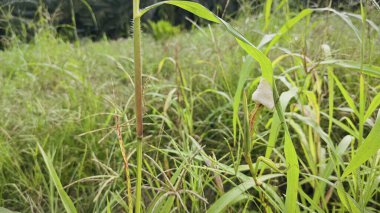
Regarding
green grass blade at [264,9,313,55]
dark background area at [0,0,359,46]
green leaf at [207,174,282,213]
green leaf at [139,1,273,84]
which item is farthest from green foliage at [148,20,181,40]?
green leaf at [139,1,273,84]

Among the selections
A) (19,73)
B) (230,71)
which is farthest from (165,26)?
(230,71)

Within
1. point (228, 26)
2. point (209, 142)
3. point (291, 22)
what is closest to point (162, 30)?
point (209, 142)

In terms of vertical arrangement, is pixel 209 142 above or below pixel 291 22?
below

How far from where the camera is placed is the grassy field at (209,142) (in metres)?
0.67

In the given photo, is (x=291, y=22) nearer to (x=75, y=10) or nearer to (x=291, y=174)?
(x=291, y=174)

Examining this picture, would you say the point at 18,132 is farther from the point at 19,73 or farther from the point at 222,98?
the point at 19,73

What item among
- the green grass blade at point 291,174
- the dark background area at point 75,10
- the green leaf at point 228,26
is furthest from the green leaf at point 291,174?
the dark background area at point 75,10

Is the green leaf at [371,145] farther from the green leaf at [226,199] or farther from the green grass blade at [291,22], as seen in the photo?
the green grass blade at [291,22]

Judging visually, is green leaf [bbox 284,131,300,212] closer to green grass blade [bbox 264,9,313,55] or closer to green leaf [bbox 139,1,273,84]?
green leaf [bbox 139,1,273,84]

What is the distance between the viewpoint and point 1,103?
4.54 ft

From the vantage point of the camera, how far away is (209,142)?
114 centimetres

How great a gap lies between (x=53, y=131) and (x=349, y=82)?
3.08ft

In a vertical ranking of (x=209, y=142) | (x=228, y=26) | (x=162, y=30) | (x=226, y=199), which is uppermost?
(x=228, y=26)

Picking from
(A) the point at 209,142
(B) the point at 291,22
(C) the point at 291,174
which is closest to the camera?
(C) the point at 291,174
